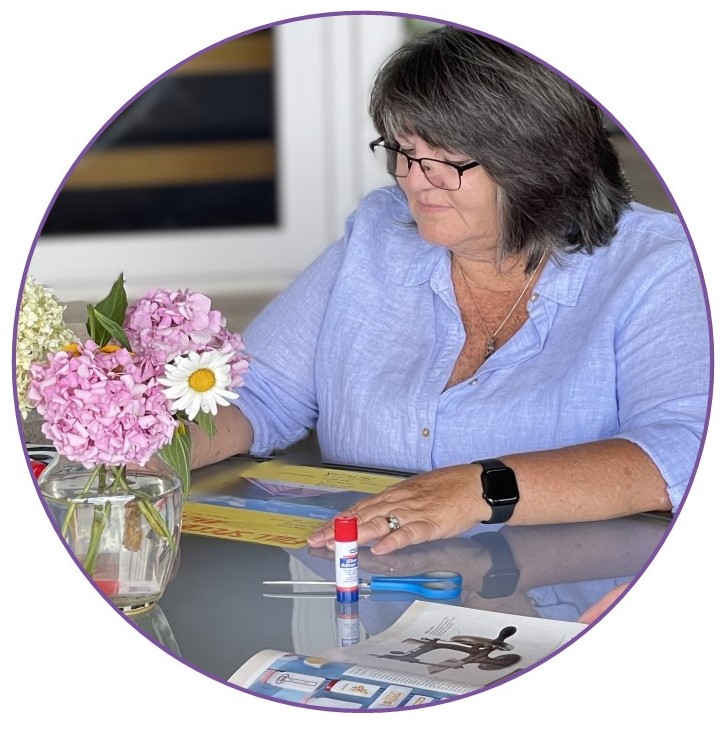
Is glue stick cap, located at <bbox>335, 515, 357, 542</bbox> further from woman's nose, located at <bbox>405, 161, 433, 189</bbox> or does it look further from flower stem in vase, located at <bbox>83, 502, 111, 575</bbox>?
woman's nose, located at <bbox>405, 161, 433, 189</bbox>

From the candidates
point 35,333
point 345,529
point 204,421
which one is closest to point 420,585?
point 345,529

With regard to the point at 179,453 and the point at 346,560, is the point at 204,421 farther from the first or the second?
the point at 346,560

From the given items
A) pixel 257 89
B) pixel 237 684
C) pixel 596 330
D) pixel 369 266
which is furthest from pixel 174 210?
pixel 237 684

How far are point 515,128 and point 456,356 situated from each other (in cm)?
36

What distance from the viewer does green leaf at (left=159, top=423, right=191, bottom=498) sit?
1.35 metres

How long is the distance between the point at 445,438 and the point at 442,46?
582mm

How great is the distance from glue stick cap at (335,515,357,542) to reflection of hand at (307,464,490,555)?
0.37ft

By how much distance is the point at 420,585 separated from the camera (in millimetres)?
1405

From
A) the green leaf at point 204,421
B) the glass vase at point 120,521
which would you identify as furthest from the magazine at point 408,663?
the green leaf at point 204,421

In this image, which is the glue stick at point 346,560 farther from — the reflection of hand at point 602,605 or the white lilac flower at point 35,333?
the white lilac flower at point 35,333

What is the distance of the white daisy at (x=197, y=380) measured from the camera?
48.3 inches

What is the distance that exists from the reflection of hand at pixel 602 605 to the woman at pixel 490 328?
152mm

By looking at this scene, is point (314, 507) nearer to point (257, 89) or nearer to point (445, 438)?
point (445, 438)

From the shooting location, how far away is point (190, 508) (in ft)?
5.34
